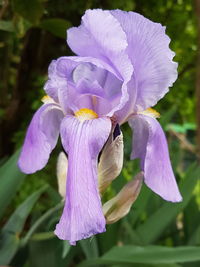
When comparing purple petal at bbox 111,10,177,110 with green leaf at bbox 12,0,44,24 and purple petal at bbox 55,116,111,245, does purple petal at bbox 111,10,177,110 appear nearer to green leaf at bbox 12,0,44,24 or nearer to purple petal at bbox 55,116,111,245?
purple petal at bbox 55,116,111,245

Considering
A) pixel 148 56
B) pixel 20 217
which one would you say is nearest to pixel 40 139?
pixel 148 56

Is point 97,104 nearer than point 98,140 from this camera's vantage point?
No

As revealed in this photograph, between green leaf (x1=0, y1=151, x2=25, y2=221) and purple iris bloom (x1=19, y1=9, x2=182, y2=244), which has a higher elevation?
purple iris bloom (x1=19, y1=9, x2=182, y2=244)

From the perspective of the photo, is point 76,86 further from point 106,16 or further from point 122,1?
point 122,1

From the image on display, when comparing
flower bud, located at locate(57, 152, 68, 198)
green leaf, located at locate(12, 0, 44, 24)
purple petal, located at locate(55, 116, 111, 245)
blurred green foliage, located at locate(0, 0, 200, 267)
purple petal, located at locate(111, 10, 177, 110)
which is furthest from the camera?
green leaf, located at locate(12, 0, 44, 24)

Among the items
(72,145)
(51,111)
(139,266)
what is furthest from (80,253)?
(72,145)

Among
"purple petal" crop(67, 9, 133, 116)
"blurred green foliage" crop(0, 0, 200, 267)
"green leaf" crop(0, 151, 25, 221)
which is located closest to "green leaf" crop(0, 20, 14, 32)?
"blurred green foliage" crop(0, 0, 200, 267)

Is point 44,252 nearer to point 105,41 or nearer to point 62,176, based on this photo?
point 62,176

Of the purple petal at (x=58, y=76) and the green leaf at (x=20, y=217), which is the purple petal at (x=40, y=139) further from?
the green leaf at (x=20, y=217)
